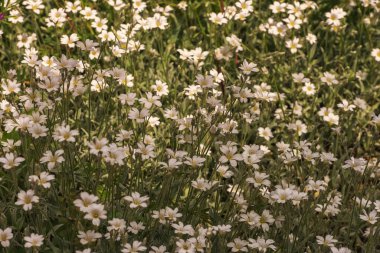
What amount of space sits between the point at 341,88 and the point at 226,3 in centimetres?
108

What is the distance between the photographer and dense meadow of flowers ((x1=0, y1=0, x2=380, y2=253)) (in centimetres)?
312

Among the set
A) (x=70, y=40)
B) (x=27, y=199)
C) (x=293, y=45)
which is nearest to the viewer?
(x=27, y=199)

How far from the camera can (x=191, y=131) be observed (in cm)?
353

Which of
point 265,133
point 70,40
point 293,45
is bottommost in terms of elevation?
point 265,133

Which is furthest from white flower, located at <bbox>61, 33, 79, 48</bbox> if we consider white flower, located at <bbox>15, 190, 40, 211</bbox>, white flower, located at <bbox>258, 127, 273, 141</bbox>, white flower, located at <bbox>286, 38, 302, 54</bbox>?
white flower, located at <bbox>286, 38, 302, 54</bbox>

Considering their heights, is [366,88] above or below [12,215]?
below

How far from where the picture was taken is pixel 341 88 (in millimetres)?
4957

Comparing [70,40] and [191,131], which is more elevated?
[70,40]

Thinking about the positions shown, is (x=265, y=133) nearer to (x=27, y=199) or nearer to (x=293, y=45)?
(x=293, y=45)

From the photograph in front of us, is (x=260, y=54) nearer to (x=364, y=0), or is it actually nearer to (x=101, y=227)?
(x=364, y=0)

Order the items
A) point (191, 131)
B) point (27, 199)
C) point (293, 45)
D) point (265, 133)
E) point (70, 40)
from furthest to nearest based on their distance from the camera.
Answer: point (293, 45)
point (265, 133)
point (70, 40)
point (191, 131)
point (27, 199)

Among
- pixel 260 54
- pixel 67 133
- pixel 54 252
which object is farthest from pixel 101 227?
pixel 260 54

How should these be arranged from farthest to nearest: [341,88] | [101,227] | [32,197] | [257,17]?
1. [257,17]
2. [341,88]
3. [101,227]
4. [32,197]

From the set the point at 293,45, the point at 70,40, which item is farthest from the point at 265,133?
the point at 70,40
